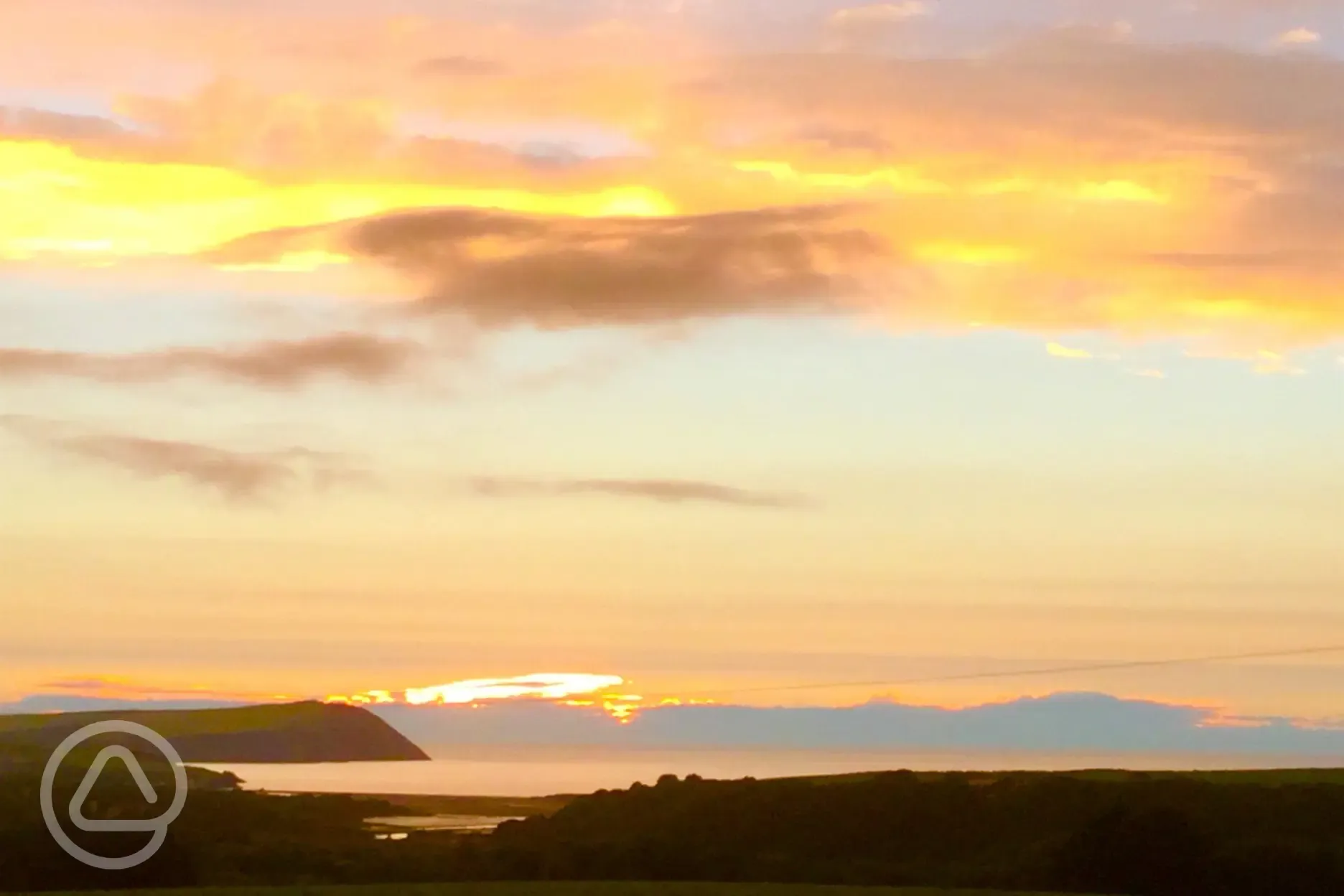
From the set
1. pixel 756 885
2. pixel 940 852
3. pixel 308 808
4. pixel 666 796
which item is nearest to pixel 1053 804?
pixel 940 852

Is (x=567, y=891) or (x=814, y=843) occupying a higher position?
(x=567, y=891)

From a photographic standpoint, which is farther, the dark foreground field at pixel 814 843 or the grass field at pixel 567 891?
the dark foreground field at pixel 814 843

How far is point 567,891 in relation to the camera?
131ft

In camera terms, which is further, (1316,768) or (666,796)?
(1316,768)

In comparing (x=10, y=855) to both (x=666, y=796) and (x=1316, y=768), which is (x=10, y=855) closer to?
(x=666, y=796)

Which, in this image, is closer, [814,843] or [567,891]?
[567,891]

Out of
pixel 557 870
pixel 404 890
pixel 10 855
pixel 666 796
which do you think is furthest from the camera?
pixel 666 796

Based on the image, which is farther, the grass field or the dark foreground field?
the dark foreground field

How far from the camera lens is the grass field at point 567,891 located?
39.9 metres

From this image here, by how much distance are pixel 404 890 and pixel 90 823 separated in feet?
65.3

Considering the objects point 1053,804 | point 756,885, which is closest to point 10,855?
point 756,885

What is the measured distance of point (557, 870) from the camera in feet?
181

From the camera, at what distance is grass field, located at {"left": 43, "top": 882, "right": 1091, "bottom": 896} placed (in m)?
39.9

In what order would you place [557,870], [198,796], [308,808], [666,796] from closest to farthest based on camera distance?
1. [557,870]
2. [666,796]
3. [198,796]
4. [308,808]
